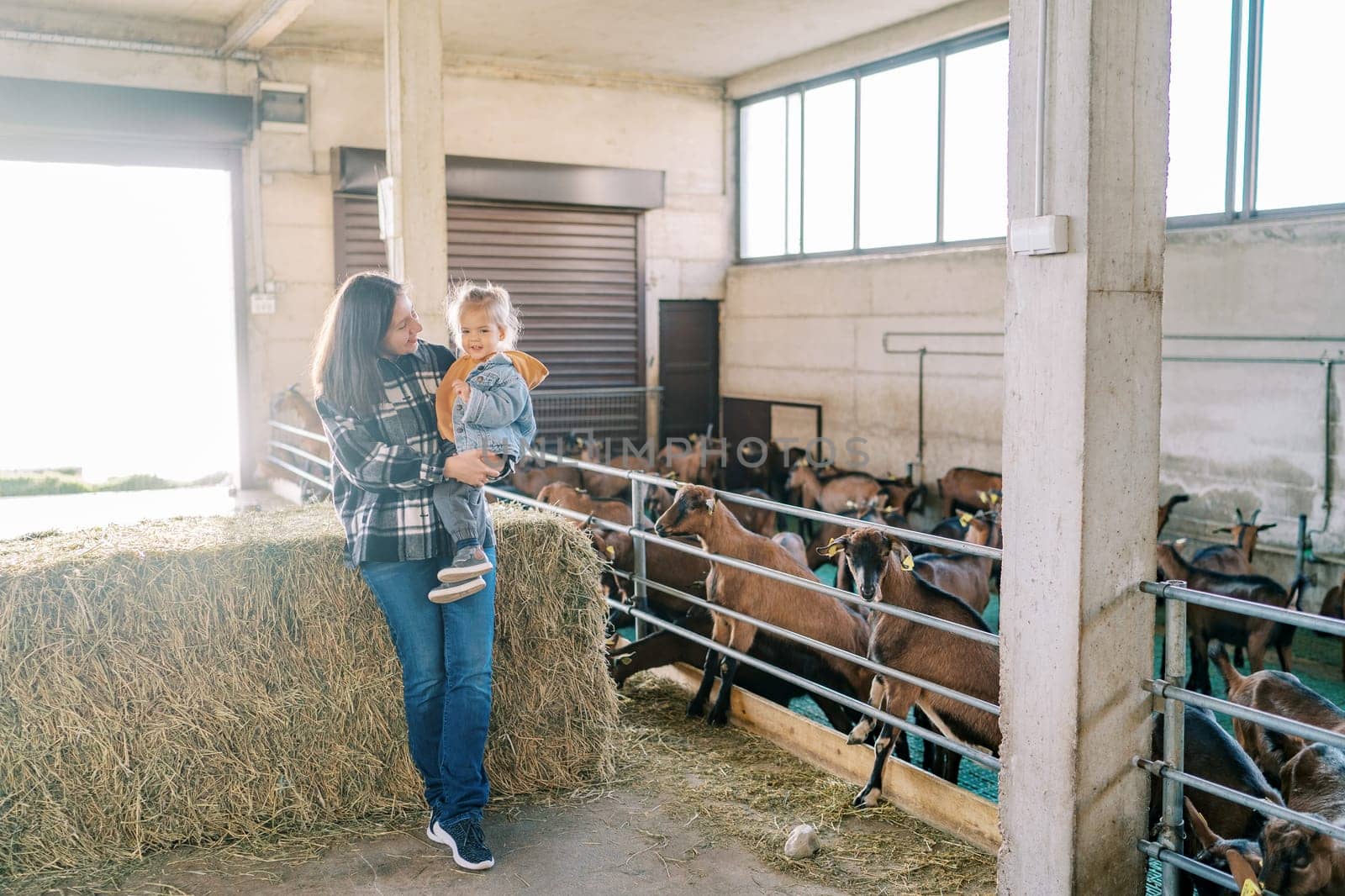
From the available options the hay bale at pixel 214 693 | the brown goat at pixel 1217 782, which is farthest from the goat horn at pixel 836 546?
the brown goat at pixel 1217 782

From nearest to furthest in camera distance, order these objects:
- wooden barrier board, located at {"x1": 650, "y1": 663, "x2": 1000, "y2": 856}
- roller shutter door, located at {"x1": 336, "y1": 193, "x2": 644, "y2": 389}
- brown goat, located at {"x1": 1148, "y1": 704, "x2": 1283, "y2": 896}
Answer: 1. brown goat, located at {"x1": 1148, "y1": 704, "x2": 1283, "y2": 896}
2. wooden barrier board, located at {"x1": 650, "y1": 663, "x2": 1000, "y2": 856}
3. roller shutter door, located at {"x1": 336, "y1": 193, "x2": 644, "y2": 389}

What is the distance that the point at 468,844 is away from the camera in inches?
138

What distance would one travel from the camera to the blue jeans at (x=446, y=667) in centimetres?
349

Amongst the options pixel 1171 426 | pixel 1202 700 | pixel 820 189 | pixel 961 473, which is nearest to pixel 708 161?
pixel 820 189

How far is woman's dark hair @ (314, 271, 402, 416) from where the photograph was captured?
3.41 m

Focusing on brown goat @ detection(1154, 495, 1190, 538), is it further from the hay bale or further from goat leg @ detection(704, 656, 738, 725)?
the hay bale

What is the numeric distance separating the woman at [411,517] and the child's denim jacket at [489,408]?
6 cm

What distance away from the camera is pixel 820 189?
12.4 m

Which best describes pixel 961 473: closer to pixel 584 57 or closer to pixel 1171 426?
pixel 1171 426

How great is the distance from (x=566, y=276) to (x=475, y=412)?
9650mm

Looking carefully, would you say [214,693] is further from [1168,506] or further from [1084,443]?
[1168,506]

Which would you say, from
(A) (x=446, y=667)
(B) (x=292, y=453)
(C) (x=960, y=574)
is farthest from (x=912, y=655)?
(B) (x=292, y=453)

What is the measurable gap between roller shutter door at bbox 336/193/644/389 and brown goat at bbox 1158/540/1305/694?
7846 millimetres

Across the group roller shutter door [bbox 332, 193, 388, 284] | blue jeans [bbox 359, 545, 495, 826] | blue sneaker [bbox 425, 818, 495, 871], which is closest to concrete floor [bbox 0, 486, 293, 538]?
roller shutter door [bbox 332, 193, 388, 284]
